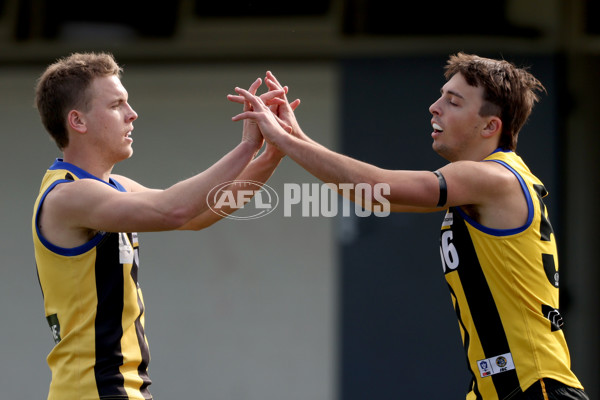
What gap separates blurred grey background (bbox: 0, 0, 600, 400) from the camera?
18.2 ft

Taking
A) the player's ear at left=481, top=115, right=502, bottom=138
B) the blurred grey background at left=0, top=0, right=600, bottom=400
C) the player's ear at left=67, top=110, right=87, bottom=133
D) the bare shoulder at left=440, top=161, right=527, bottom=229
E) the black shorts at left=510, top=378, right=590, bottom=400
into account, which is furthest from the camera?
the blurred grey background at left=0, top=0, right=600, bottom=400

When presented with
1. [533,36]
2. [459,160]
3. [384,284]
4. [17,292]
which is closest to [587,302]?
[384,284]

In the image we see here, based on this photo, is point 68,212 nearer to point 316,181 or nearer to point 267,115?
point 267,115

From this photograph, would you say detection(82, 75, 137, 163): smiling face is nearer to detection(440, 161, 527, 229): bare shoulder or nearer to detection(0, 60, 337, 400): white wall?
detection(440, 161, 527, 229): bare shoulder

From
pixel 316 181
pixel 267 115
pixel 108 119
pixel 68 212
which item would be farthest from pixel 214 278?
pixel 68 212

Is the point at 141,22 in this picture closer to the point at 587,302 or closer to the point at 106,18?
the point at 106,18

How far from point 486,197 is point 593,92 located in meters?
3.30

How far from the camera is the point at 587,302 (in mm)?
5633

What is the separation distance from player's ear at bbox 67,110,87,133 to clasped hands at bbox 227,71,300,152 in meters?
0.59

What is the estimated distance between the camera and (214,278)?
18.8 feet

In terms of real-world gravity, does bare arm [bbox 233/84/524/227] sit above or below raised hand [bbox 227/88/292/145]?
below

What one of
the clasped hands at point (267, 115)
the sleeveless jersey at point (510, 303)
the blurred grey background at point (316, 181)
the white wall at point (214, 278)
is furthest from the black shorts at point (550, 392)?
the white wall at point (214, 278)

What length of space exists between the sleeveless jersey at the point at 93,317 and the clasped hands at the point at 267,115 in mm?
699

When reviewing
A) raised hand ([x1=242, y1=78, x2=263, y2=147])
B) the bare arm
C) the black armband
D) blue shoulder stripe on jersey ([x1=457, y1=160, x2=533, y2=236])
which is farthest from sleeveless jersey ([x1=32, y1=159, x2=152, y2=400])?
blue shoulder stripe on jersey ([x1=457, y1=160, x2=533, y2=236])
